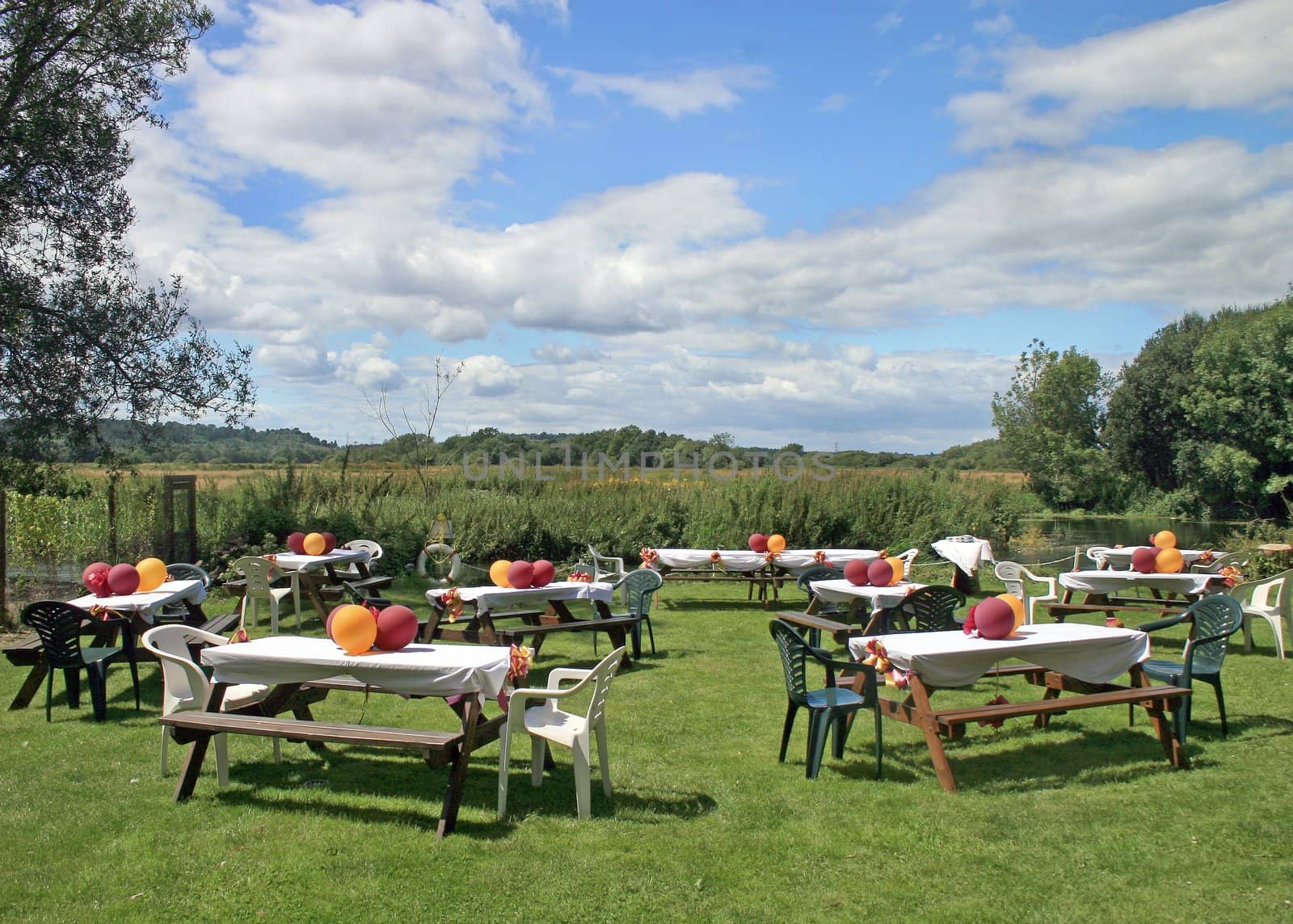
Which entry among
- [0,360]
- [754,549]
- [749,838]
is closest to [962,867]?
[749,838]

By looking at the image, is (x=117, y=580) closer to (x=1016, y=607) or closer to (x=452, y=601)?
(x=452, y=601)

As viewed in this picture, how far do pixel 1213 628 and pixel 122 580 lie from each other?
7.51 meters

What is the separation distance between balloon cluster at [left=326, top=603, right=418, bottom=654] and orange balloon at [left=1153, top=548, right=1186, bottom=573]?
7.18 meters

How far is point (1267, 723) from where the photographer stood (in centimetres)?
550

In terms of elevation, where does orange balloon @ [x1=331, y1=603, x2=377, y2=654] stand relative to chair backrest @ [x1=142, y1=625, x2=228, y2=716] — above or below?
above

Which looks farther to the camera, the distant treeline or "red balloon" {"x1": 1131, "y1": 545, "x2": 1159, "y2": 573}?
the distant treeline

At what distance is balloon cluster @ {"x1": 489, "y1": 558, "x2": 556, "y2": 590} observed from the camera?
7316 mm

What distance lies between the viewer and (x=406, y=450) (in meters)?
15.5

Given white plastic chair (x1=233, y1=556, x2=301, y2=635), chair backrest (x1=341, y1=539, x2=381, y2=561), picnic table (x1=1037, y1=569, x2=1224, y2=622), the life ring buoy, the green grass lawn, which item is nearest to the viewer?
the green grass lawn

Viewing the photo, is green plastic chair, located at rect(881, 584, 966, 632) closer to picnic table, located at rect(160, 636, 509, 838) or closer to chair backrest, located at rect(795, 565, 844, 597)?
chair backrest, located at rect(795, 565, 844, 597)

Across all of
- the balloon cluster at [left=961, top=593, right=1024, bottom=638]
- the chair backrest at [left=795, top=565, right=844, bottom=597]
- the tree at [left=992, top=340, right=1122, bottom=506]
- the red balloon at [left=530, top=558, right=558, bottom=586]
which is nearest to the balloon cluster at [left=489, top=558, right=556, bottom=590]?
the red balloon at [left=530, top=558, right=558, bottom=586]

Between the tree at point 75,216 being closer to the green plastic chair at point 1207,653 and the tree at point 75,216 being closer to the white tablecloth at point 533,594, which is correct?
the white tablecloth at point 533,594

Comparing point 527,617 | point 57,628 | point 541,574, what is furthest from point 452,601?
point 57,628

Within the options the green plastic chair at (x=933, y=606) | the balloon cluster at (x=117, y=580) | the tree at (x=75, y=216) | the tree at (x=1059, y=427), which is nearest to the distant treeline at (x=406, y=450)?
the tree at (x=75, y=216)
